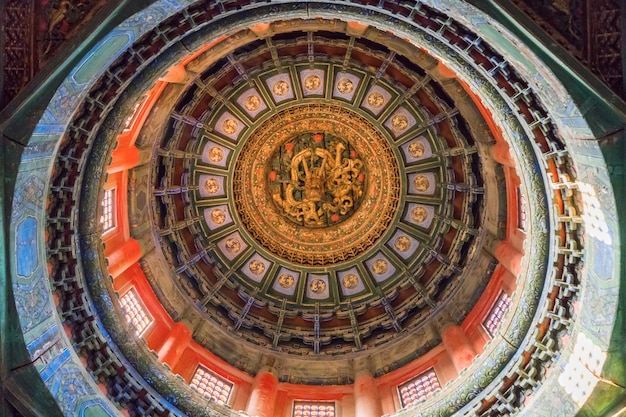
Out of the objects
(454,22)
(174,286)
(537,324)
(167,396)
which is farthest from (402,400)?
(454,22)

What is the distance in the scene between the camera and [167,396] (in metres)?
16.7

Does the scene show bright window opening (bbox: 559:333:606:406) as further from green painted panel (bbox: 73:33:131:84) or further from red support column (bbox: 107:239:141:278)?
red support column (bbox: 107:239:141:278)

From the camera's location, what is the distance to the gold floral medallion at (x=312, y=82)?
74.5 feet

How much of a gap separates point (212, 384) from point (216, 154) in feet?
33.2

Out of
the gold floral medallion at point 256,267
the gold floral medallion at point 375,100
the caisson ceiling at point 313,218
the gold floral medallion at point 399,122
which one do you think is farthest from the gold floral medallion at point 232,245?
the gold floral medallion at point 399,122

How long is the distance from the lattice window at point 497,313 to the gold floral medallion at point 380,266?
6.06 metres

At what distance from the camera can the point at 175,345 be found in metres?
20.1

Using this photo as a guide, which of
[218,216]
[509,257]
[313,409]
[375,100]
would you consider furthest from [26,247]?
[509,257]

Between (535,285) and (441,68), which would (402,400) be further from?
(441,68)

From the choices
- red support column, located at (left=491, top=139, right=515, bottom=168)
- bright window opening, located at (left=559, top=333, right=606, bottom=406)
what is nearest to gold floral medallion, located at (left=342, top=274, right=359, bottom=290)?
red support column, located at (left=491, top=139, right=515, bottom=168)

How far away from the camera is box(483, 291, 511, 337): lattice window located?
18.9 metres

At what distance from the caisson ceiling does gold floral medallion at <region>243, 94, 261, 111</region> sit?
0.63 feet

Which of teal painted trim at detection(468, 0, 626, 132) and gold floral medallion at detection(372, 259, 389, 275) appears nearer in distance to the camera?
teal painted trim at detection(468, 0, 626, 132)

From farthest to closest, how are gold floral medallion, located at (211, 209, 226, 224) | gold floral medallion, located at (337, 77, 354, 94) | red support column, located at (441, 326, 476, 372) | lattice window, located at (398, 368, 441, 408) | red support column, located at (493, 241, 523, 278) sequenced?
gold floral medallion, located at (211, 209, 226, 224) < gold floral medallion, located at (337, 77, 354, 94) < lattice window, located at (398, 368, 441, 408) < red support column, located at (441, 326, 476, 372) < red support column, located at (493, 241, 523, 278)
